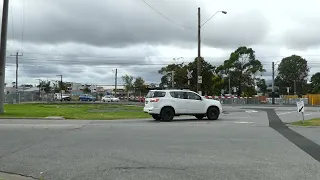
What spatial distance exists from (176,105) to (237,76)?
69.8m

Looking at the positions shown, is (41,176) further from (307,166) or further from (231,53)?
(231,53)

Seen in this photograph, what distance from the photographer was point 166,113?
21188mm

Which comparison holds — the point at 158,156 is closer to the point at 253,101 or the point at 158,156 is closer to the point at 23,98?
the point at 253,101

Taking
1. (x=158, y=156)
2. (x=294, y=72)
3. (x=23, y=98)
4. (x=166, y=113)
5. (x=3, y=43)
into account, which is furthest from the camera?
(x=294, y=72)

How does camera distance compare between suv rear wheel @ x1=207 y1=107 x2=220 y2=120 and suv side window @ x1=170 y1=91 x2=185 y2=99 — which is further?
suv rear wheel @ x1=207 y1=107 x2=220 y2=120

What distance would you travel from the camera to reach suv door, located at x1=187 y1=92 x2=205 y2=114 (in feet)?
71.2

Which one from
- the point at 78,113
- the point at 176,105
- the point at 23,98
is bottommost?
the point at 78,113

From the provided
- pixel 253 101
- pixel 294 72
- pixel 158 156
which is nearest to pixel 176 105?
pixel 158 156

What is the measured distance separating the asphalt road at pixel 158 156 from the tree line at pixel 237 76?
164 feet

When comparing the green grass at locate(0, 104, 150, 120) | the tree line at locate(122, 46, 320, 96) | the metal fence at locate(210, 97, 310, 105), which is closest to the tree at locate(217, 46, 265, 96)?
the tree line at locate(122, 46, 320, 96)

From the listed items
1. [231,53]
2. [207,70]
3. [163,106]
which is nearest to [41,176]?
[163,106]

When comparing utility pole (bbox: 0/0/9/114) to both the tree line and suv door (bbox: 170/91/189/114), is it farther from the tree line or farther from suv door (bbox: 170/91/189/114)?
the tree line

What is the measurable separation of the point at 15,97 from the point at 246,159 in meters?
59.5

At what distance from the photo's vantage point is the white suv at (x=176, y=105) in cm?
2109
